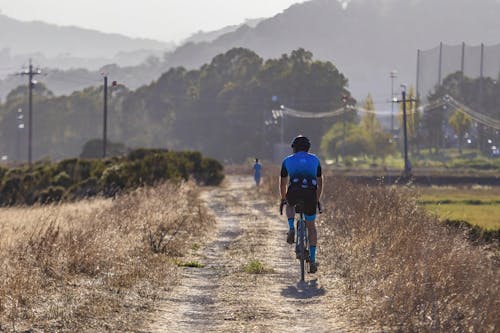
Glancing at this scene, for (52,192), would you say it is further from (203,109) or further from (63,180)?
(203,109)

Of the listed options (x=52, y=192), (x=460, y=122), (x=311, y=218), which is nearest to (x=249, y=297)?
(x=311, y=218)

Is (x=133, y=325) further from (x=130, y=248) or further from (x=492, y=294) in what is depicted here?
(x=130, y=248)

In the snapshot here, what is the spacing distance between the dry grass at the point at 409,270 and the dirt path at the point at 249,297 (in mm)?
424

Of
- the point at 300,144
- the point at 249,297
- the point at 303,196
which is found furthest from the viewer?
the point at 300,144

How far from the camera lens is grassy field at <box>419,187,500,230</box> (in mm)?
37906

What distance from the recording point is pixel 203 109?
133m

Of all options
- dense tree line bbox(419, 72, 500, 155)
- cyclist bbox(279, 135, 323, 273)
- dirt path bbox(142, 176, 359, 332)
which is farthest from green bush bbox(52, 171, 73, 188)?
dense tree line bbox(419, 72, 500, 155)

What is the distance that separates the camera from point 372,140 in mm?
116438

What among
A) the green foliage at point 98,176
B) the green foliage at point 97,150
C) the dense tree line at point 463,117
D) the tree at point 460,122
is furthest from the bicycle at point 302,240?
the tree at point 460,122

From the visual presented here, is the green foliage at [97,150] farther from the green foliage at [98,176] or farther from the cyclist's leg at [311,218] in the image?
the cyclist's leg at [311,218]

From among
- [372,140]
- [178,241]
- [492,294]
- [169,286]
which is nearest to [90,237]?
[169,286]

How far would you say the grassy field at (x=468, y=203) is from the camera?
3791cm

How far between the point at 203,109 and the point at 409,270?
121620mm

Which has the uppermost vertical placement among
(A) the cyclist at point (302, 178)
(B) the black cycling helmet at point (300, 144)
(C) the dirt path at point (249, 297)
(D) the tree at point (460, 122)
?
(D) the tree at point (460, 122)
